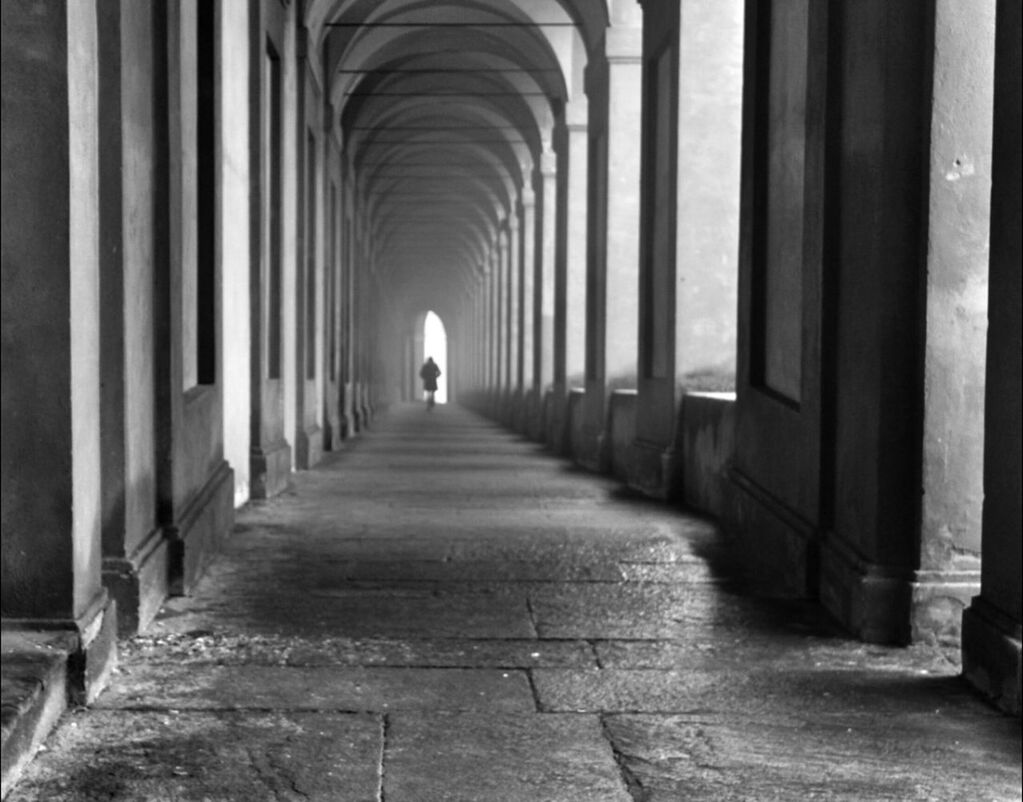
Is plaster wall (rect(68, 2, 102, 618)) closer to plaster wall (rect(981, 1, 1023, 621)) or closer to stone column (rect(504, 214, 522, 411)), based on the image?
plaster wall (rect(981, 1, 1023, 621))

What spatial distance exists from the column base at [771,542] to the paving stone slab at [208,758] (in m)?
2.63

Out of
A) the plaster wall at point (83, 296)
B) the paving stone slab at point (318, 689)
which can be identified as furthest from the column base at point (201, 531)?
the plaster wall at point (83, 296)

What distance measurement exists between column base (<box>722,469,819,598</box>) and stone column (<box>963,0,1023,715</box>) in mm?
1591

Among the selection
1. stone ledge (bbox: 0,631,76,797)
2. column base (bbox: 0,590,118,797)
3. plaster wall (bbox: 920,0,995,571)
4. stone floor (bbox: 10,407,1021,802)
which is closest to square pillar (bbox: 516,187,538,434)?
stone floor (bbox: 10,407,1021,802)

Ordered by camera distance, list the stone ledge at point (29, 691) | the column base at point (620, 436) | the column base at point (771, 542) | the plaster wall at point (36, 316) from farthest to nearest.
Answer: the column base at point (620, 436), the column base at point (771, 542), the plaster wall at point (36, 316), the stone ledge at point (29, 691)

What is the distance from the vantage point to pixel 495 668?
4.58m

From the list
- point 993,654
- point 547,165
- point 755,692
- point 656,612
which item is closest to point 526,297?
point 547,165

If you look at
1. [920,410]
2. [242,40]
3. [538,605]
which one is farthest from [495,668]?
[242,40]

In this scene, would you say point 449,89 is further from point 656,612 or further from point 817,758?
point 817,758

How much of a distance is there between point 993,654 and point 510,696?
150 centimetres

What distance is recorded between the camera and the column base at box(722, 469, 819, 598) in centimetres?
591

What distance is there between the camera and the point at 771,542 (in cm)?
664

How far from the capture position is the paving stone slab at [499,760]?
3.27 meters

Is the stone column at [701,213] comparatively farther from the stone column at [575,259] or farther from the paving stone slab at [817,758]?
the stone column at [575,259]
